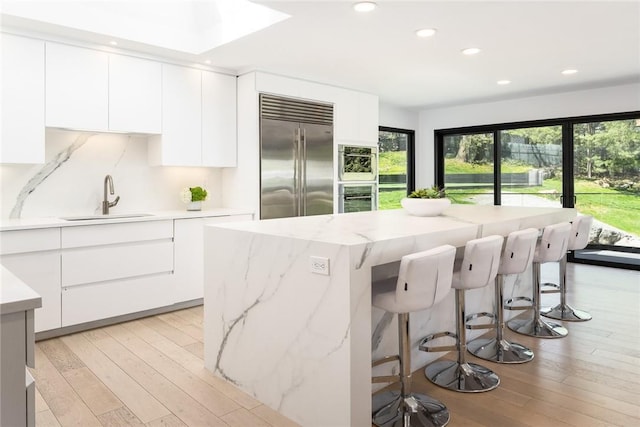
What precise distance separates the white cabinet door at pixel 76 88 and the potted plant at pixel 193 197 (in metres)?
1.02

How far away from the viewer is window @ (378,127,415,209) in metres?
7.62

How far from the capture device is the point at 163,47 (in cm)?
421

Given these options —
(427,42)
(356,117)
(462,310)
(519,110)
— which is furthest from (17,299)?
(519,110)

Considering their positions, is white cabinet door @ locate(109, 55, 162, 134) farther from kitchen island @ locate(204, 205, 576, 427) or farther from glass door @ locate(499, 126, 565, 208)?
glass door @ locate(499, 126, 565, 208)

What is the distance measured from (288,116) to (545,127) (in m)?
4.09

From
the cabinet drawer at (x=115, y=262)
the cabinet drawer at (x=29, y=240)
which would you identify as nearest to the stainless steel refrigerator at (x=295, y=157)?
the cabinet drawer at (x=115, y=262)

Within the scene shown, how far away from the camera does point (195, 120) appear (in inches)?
188

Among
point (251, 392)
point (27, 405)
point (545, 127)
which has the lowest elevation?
point (251, 392)

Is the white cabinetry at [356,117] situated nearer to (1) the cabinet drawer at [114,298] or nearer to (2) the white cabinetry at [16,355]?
(1) the cabinet drawer at [114,298]

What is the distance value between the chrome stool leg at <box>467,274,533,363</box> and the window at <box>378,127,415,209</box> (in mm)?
4182

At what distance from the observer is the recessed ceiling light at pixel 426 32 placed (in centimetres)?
374

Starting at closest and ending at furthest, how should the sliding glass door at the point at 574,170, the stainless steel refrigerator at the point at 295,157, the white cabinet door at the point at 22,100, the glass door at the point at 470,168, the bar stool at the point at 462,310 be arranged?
1. the bar stool at the point at 462,310
2. the white cabinet door at the point at 22,100
3. the stainless steel refrigerator at the point at 295,157
4. the sliding glass door at the point at 574,170
5. the glass door at the point at 470,168

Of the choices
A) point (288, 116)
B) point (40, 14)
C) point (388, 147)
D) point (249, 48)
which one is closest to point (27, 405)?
point (40, 14)

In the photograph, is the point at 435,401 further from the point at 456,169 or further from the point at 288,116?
the point at 456,169
